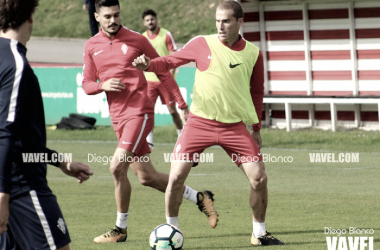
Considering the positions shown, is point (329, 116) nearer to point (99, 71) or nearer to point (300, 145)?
point (300, 145)

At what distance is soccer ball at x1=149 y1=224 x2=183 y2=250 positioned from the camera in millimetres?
6199

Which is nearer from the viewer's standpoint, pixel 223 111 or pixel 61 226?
pixel 61 226

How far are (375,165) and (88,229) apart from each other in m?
6.56

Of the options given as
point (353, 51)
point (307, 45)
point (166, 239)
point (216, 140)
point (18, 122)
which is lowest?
point (166, 239)

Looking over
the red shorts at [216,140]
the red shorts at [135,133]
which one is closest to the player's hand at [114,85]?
the red shorts at [135,133]

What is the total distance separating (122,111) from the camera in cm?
727

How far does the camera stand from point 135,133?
23.5ft

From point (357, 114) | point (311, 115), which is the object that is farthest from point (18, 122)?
point (311, 115)

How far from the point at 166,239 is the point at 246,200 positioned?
10.3 feet

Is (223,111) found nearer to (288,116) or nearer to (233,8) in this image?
(233,8)

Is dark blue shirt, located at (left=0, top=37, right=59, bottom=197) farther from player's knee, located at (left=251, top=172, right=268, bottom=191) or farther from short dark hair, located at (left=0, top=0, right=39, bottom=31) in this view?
player's knee, located at (left=251, top=172, right=268, bottom=191)

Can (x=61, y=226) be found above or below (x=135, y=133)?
below

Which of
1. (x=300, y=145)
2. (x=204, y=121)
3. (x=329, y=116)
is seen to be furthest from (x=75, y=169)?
(x=329, y=116)

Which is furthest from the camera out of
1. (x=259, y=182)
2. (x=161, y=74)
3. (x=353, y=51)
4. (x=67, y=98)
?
(x=67, y=98)
